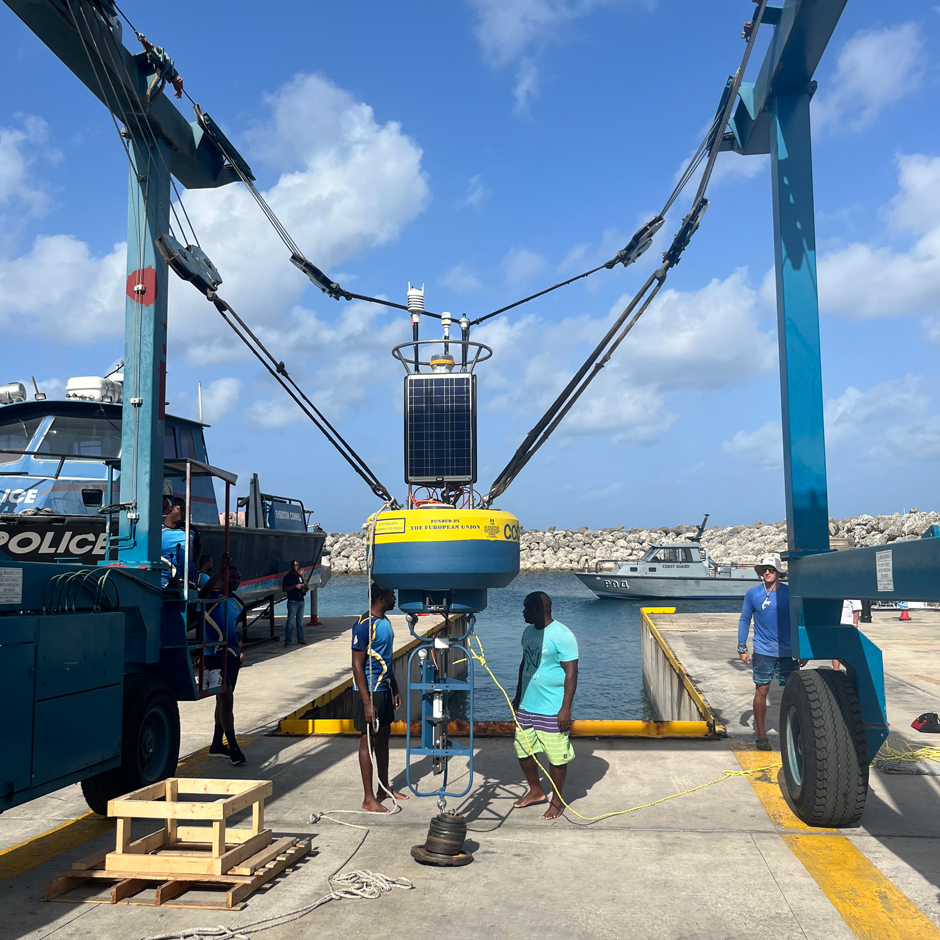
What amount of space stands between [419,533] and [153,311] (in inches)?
Answer: 152

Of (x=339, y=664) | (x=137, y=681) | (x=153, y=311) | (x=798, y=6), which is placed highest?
(x=798, y=6)

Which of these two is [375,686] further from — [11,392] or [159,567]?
[11,392]

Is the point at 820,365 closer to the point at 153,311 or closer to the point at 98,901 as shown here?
the point at 153,311

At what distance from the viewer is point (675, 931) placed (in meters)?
4.08

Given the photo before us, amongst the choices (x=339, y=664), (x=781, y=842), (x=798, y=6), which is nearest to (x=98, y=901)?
(x=781, y=842)

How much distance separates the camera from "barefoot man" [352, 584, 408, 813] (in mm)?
6273

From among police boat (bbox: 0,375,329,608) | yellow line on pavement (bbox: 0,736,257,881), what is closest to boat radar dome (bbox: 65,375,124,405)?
police boat (bbox: 0,375,329,608)

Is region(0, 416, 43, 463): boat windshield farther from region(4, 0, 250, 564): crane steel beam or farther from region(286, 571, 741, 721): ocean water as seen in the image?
region(286, 571, 741, 721): ocean water

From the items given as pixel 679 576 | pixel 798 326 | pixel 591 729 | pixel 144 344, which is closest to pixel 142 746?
pixel 144 344

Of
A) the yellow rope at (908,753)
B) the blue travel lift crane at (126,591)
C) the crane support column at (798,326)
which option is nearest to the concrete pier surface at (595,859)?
the yellow rope at (908,753)

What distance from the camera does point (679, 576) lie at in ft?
140

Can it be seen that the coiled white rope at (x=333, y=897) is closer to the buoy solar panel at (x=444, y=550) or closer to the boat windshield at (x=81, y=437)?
the buoy solar panel at (x=444, y=550)

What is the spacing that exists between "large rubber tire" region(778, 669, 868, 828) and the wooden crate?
375 cm

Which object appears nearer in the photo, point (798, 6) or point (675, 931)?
point (675, 931)
